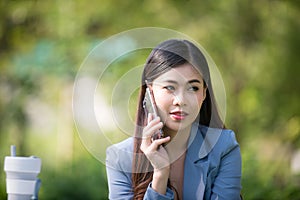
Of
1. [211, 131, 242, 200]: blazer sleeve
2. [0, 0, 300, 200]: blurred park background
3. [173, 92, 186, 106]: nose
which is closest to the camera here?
[173, 92, 186, 106]: nose

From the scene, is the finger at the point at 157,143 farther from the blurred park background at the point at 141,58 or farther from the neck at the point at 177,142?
the blurred park background at the point at 141,58

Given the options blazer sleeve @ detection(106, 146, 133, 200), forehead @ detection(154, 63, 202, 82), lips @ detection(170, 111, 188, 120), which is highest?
forehead @ detection(154, 63, 202, 82)

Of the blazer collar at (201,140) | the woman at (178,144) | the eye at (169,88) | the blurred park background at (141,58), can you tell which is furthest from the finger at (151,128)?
the blurred park background at (141,58)

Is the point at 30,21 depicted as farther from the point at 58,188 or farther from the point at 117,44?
the point at 117,44

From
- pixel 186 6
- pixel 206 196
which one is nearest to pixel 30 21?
pixel 186 6

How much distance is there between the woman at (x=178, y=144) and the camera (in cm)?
241

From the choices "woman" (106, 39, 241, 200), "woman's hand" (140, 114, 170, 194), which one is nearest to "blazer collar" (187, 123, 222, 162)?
"woman" (106, 39, 241, 200)

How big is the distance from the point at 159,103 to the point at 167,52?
19cm

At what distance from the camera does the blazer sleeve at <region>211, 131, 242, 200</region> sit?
8.33ft

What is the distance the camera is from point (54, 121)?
256 inches

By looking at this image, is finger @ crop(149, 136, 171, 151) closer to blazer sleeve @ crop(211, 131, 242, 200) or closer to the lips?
the lips

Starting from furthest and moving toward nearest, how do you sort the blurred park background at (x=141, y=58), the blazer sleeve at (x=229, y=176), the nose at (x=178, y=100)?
the blurred park background at (x=141, y=58) → the blazer sleeve at (x=229, y=176) → the nose at (x=178, y=100)

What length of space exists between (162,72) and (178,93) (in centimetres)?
10

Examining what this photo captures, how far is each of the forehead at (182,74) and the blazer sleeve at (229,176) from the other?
33 cm
